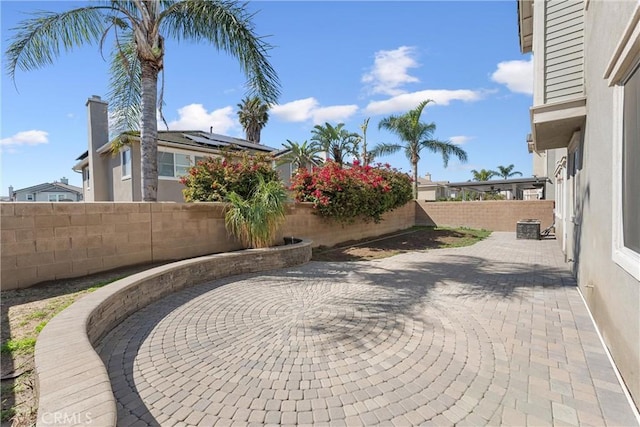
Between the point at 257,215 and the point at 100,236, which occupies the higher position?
the point at 257,215

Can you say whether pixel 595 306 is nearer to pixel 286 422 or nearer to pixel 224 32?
pixel 286 422

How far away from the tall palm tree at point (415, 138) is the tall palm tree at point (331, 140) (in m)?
4.67

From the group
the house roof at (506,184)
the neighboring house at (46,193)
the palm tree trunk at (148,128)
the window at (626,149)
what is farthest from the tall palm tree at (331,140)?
the neighboring house at (46,193)

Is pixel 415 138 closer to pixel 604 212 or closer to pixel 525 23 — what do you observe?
pixel 525 23

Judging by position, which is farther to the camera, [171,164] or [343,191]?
[171,164]

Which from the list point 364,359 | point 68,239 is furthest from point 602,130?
point 68,239

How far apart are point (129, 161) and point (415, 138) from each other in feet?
59.4

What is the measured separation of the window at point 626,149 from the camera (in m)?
2.70

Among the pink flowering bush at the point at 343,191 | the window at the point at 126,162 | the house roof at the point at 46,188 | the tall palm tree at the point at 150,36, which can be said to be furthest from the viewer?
the house roof at the point at 46,188

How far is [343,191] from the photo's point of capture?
39.9 ft

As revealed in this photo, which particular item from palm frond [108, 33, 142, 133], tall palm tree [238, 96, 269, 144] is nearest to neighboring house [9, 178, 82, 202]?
tall palm tree [238, 96, 269, 144]

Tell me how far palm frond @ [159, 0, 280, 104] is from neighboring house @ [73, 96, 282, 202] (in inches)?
207

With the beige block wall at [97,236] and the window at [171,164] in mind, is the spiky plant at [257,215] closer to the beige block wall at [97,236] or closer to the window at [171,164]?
the beige block wall at [97,236]

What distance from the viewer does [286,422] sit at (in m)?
2.44
